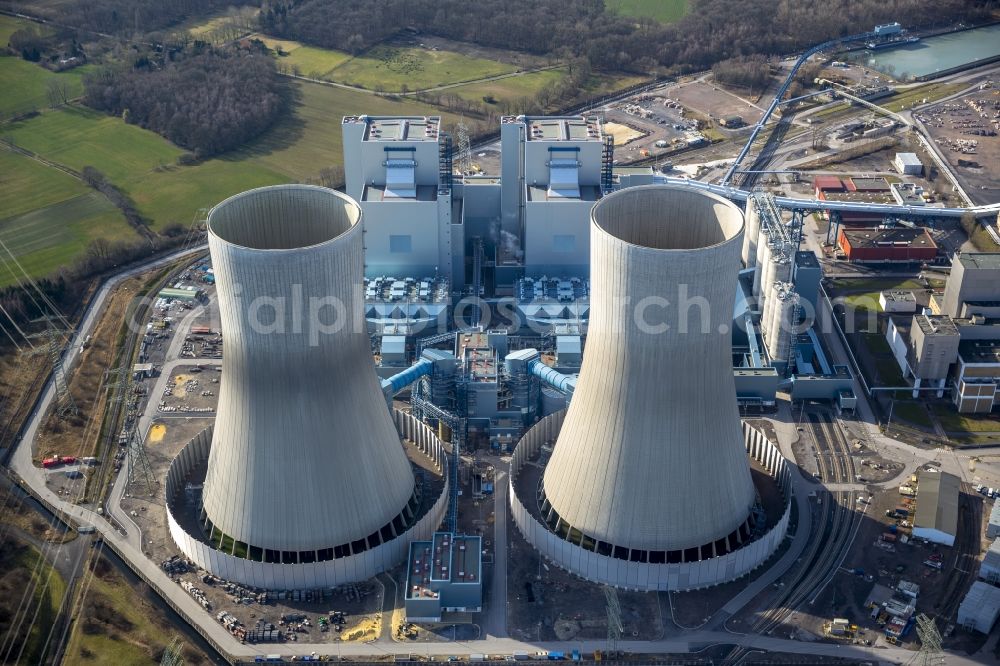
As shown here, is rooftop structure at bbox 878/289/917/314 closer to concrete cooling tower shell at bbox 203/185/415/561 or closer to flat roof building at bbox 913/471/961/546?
flat roof building at bbox 913/471/961/546

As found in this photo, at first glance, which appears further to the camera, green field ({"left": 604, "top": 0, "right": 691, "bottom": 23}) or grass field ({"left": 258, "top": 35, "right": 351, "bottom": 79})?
green field ({"left": 604, "top": 0, "right": 691, "bottom": 23})

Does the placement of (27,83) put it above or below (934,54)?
below

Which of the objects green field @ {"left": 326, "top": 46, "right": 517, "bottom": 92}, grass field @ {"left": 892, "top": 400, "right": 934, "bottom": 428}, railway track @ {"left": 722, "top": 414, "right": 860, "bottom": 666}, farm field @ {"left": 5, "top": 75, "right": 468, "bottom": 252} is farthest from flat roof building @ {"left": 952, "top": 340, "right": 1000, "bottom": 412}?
green field @ {"left": 326, "top": 46, "right": 517, "bottom": 92}

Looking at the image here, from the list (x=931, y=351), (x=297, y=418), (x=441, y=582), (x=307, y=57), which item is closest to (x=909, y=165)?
(x=931, y=351)

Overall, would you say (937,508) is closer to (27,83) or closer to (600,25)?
(600,25)

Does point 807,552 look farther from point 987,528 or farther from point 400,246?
point 400,246

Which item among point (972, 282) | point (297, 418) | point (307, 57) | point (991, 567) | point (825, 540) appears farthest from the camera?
point (307, 57)
